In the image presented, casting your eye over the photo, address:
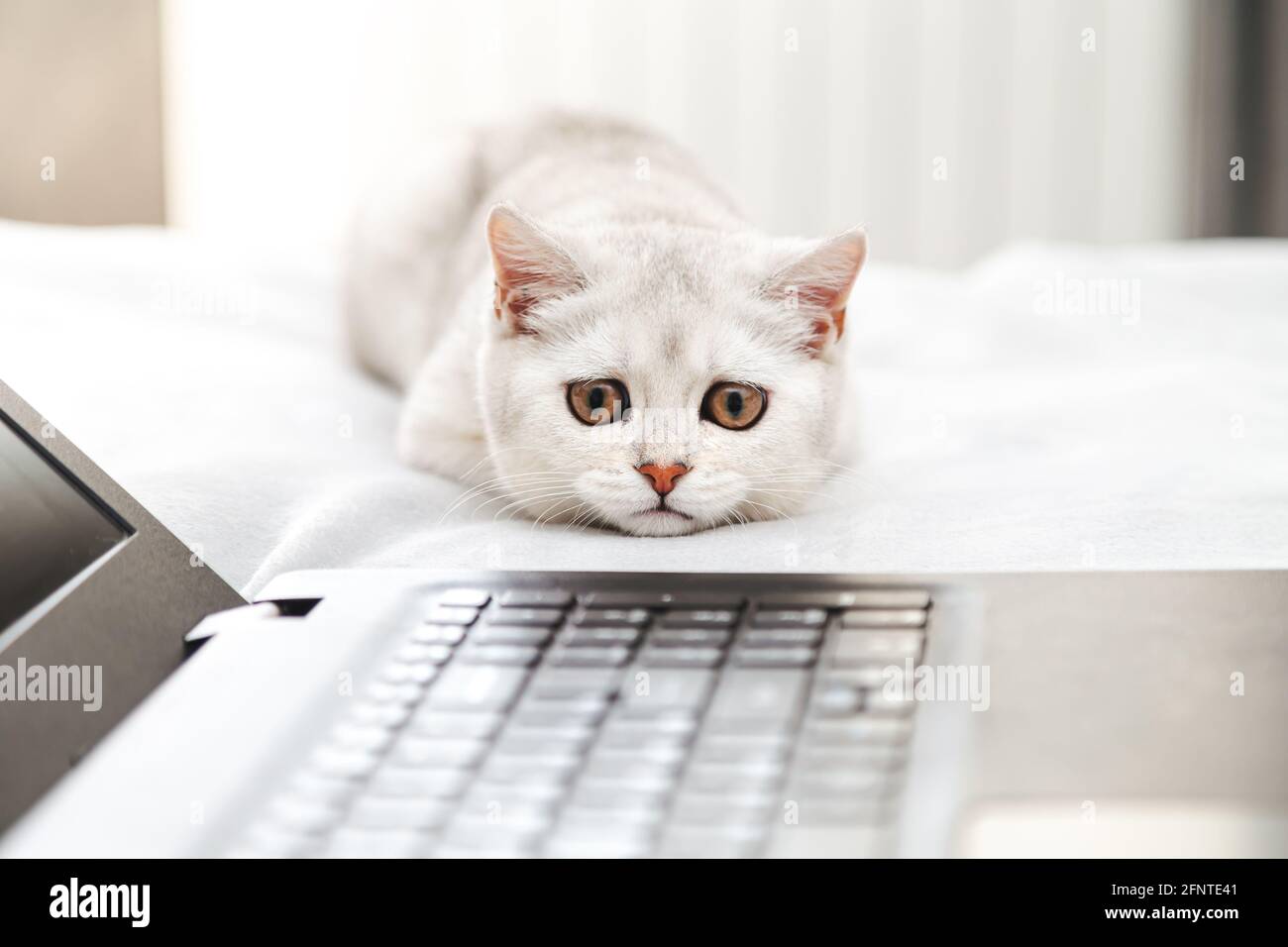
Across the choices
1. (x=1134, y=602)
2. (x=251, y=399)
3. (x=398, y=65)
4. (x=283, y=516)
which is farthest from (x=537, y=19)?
(x=1134, y=602)

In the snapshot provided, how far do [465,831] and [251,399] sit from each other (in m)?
0.91

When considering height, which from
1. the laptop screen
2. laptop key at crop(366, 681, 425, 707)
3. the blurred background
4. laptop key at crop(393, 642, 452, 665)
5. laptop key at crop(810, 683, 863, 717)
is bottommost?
laptop key at crop(366, 681, 425, 707)

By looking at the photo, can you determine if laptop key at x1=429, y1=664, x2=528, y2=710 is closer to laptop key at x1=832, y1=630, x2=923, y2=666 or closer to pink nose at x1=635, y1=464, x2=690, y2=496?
laptop key at x1=832, y1=630, x2=923, y2=666

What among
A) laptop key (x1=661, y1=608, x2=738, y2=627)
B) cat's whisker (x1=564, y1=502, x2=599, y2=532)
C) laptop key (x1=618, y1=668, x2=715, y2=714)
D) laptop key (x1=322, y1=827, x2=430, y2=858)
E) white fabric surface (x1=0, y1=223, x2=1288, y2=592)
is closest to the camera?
laptop key (x1=322, y1=827, x2=430, y2=858)

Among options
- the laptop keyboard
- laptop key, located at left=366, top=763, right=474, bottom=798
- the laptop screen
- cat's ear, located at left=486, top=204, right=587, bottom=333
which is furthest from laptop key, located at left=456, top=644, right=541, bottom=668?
cat's ear, located at left=486, top=204, right=587, bottom=333

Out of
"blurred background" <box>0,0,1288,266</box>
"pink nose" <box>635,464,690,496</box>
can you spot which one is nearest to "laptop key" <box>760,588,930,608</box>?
"pink nose" <box>635,464,690,496</box>

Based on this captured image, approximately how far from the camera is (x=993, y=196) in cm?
322

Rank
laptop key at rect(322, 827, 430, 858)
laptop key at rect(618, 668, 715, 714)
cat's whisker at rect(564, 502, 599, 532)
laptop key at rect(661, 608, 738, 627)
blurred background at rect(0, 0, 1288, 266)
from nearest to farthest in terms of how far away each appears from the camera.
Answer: laptop key at rect(322, 827, 430, 858)
laptop key at rect(618, 668, 715, 714)
laptop key at rect(661, 608, 738, 627)
cat's whisker at rect(564, 502, 599, 532)
blurred background at rect(0, 0, 1288, 266)

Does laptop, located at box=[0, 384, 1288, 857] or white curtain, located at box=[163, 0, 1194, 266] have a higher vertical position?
A: white curtain, located at box=[163, 0, 1194, 266]

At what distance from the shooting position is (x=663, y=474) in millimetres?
987

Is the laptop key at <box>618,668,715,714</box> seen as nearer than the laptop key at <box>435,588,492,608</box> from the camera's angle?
Yes

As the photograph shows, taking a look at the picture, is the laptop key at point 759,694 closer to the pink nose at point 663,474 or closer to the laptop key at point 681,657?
the laptop key at point 681,657

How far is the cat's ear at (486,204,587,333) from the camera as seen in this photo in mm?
1062
